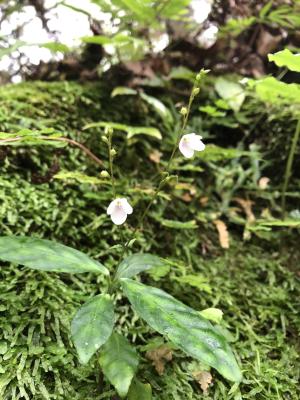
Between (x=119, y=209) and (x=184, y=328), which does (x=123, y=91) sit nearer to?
(x=119, y=209)

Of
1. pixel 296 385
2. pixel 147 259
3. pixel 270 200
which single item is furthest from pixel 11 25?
pixel 296 385

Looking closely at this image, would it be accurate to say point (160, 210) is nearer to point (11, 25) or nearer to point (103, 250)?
point (103, 250)

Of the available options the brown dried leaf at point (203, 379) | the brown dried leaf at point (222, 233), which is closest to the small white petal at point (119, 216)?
the brown dried leaf at point (203, 379)

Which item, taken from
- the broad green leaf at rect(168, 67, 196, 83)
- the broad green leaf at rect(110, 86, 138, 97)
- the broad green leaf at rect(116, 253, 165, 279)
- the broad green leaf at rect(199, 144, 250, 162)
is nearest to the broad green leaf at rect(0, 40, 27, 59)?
the broad green leaf at rect(110, 86, 138, 97)

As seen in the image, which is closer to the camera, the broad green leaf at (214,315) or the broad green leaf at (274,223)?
the broad green leaf at (214,315)

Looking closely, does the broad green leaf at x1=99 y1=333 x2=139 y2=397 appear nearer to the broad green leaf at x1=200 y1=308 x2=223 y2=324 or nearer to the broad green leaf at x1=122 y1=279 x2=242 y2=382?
the broad green leaf at x1=122 y1=279 x2=242 y2=382

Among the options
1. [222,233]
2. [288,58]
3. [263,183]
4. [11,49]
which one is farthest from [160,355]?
[11,49]

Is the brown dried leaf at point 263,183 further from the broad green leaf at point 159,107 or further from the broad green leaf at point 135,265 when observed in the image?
the broad green leaf at point 135,265
